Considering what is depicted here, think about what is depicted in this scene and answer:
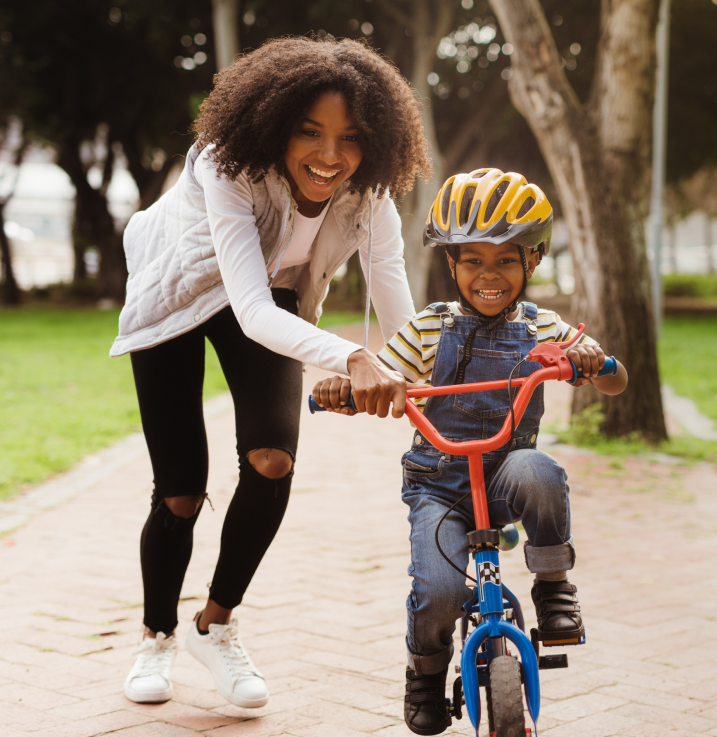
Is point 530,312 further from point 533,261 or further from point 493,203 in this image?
point 493,203

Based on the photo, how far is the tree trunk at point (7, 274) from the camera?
2567 cm

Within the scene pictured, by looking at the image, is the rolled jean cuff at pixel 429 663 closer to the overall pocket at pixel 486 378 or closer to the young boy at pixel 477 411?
the young boy at pixel 477 411

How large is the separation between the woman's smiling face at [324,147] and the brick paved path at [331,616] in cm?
161

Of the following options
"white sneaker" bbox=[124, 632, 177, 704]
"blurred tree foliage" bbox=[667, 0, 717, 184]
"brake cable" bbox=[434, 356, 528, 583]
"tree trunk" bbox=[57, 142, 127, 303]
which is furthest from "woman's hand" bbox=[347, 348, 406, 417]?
"tree trunk" bbox=[57, 142, 127, 303]

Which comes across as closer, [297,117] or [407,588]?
[297,117]

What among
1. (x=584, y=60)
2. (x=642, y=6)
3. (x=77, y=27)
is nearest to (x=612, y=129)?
(x=642, y=6)

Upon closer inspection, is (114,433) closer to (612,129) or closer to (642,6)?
(612,129)

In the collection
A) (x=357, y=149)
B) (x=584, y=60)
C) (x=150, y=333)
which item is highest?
(x=584, y=60)

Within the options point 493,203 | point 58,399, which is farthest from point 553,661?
→ point 58,399

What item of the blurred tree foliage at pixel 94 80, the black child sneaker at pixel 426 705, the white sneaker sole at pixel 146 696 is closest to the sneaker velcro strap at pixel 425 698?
the black child sneaker at pixel 426 705

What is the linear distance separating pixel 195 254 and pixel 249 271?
30 cm

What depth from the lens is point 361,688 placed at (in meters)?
3.09

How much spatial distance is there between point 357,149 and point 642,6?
18.5 ft

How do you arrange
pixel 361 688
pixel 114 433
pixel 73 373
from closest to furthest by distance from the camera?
pixel 361 688
pixel 114 433
pixel 73 373
